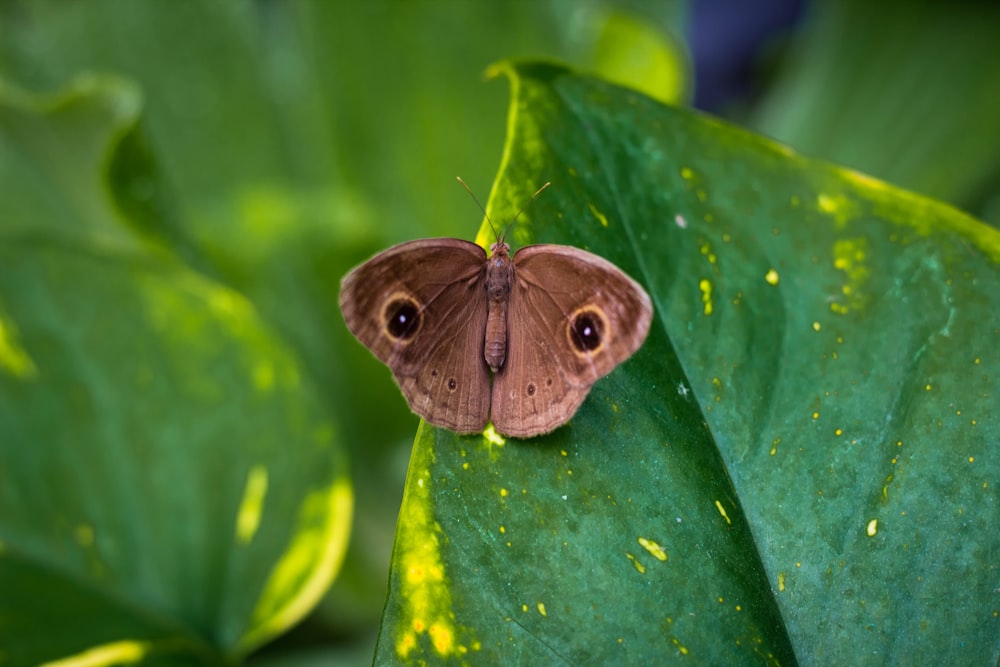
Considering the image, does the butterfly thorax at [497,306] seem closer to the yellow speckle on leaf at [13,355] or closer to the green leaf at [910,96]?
the yellow speckle on leaf at [13,355]

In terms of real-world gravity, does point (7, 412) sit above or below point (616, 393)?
below

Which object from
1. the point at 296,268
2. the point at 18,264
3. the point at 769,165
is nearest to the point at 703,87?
the point at 296,268

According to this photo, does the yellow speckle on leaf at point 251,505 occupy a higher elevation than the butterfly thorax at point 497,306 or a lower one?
lower

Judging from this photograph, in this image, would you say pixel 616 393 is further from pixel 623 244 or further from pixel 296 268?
pixel 296 268

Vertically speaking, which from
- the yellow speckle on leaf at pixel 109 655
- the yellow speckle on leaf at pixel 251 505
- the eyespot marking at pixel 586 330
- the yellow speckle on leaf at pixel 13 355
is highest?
the eyespot marking at pixel 586 330

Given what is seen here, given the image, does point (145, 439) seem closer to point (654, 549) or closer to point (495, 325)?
point (495, 325)

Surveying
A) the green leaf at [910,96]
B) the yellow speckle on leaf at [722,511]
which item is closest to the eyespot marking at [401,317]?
the yellow speckle on leaf at [722,511]

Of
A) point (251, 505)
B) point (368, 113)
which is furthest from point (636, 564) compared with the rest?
point (368, 113)
